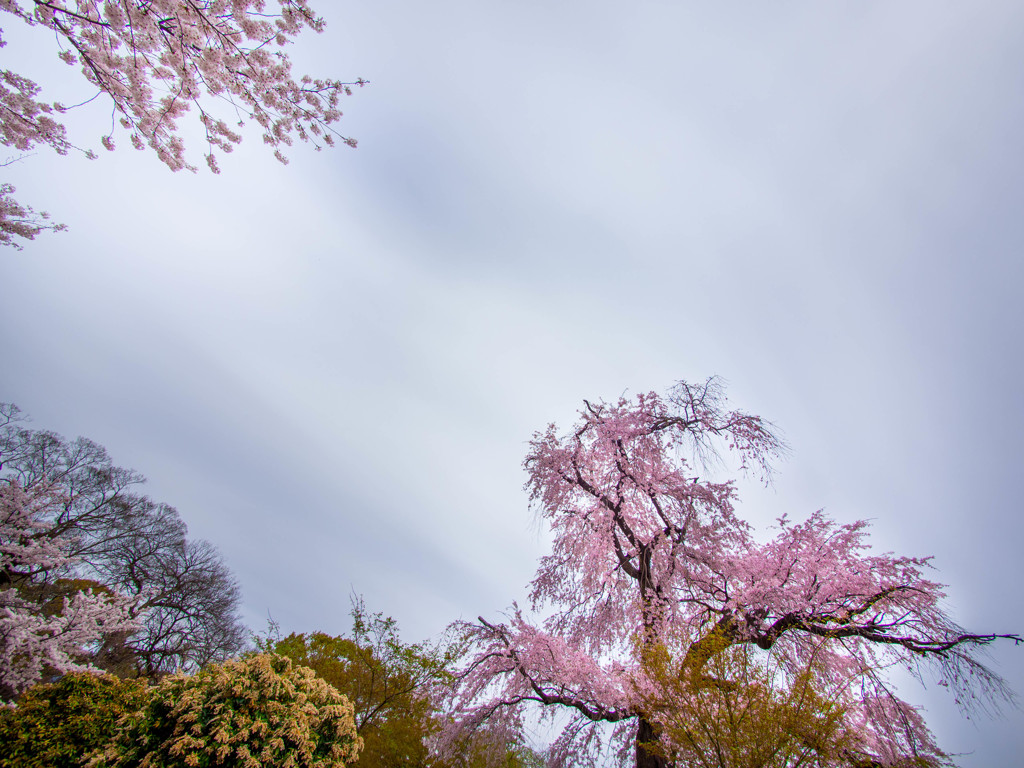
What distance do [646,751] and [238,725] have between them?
21.6 feet

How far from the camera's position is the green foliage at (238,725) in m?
5.47

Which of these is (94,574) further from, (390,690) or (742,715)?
(742,715)

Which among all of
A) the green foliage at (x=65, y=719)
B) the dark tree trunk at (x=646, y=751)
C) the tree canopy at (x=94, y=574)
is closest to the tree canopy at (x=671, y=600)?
the dark tree trunk at (x=646, y=751)

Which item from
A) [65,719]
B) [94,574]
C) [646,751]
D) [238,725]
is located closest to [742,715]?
[646,751]

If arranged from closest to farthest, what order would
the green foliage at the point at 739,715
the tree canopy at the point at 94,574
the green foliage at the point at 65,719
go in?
the green foliage at the point at 739,715 → the green foliage at the point at 65,719 → the tree canopy at the point at 94,574

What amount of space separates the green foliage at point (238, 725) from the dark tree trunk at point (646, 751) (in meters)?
4.94

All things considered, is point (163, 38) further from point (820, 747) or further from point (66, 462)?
point (66, 462)

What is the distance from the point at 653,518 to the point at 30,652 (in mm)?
16400

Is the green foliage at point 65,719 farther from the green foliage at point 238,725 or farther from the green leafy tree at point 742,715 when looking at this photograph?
the green leafy tree at point 742,715

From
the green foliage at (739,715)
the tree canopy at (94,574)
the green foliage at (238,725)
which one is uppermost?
the green foliage at (739,715)

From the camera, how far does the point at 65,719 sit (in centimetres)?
604

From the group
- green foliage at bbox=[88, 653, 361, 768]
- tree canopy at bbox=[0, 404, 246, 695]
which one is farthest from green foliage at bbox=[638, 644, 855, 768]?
tree canopy at bbox=[0, 404, 246, 695]

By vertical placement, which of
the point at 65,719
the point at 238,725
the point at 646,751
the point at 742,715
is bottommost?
the point at 65,719

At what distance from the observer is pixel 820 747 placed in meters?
5.20
